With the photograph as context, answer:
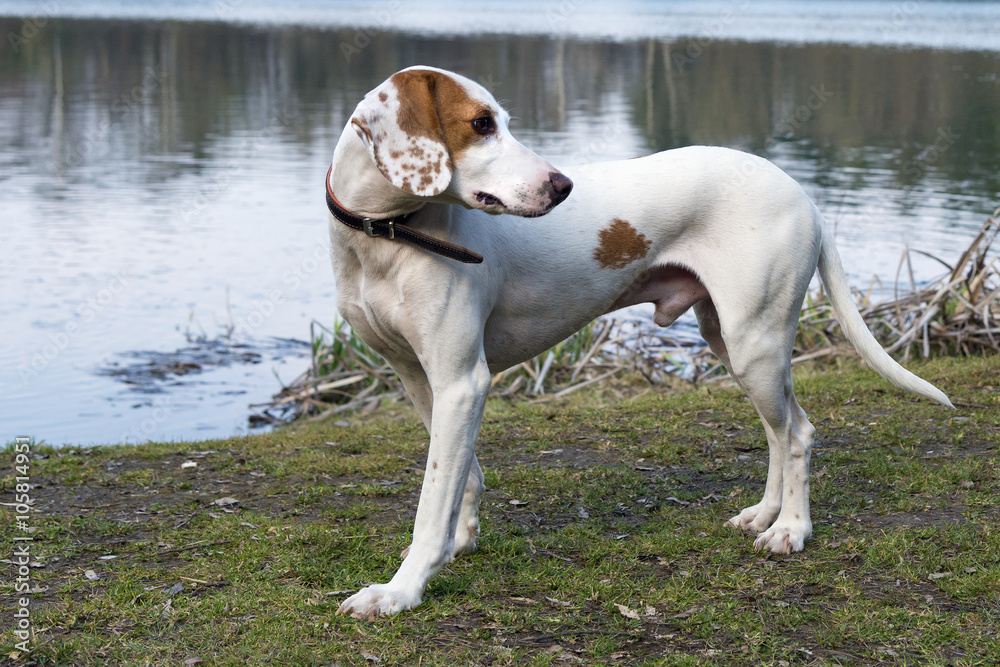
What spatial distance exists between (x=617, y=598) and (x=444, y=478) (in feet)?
2.72

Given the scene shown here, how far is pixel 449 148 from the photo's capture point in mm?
3461

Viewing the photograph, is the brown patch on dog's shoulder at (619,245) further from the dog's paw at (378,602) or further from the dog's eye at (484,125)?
the dog's paw at (378,602)

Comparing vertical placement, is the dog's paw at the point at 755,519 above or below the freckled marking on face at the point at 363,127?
below

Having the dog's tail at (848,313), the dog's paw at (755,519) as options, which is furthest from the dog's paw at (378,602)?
the dog's tail at (848,313)

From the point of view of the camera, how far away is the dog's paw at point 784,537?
442cm

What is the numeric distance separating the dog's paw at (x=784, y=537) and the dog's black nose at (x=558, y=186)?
1914 millimetres

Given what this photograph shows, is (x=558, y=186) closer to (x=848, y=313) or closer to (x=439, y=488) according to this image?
(x=439, y=488)

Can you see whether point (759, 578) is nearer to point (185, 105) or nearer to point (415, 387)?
point (415, 387)

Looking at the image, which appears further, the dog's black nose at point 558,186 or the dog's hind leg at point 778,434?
the dog's hind leg at point 778,434

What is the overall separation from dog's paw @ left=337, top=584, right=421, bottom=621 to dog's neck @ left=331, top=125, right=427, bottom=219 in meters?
1.35

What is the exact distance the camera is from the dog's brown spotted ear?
339 centimetres

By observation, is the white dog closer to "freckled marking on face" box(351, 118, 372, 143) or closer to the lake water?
"freckled marking on face" box(351, 118, 372, 143)

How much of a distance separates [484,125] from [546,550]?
1.93 m

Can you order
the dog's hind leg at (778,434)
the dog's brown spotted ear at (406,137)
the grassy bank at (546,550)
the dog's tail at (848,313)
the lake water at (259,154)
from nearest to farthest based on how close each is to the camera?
1. the dog's brown spotted ear at (406,137)
2. the grassy bank at (546,550)
3. the dog's hind leg at (778,434)
4. the dog's tail at (848,313)
5. the lake water at (259,154)
